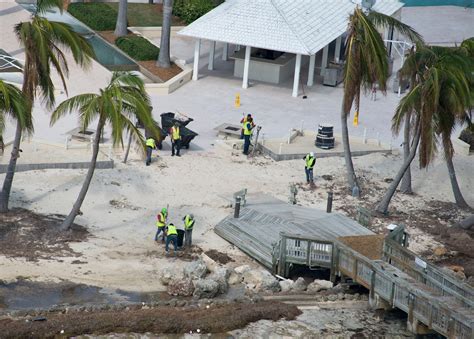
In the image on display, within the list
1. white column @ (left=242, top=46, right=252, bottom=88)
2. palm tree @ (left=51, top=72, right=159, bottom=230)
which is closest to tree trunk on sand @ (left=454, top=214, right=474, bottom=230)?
palm tree @ (left=51, top=72, right=159, bottom=230)

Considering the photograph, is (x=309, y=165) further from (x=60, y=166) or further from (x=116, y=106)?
(x=116, y=106)

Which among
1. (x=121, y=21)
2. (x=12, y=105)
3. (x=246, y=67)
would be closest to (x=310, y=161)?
(x=246, y=67)

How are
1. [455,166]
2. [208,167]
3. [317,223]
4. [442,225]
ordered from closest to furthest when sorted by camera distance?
[317,223], [442,225], [208,167], [455,166]

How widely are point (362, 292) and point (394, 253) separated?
1.60 metres

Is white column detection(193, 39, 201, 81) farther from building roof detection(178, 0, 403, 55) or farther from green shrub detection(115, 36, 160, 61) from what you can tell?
green shrub detection(115, 36, 160, 61)

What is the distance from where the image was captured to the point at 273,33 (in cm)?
5931

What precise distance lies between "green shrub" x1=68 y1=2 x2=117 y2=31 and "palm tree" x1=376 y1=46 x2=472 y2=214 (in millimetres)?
25395

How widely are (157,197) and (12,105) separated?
8381 millimetres

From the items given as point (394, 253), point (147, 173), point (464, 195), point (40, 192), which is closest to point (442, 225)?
point (464, 195)

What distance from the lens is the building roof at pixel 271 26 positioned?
193ft

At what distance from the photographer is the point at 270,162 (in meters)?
50.2

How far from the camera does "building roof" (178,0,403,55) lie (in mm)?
58781

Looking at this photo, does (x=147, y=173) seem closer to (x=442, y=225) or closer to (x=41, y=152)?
(x=41, y=152)

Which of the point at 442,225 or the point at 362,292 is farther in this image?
the point at 442,225
